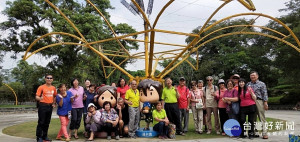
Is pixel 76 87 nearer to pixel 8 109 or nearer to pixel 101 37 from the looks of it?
pixel 101 37

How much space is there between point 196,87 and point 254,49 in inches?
900

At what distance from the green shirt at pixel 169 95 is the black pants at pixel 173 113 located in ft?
0.41

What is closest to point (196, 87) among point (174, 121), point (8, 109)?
point (174, 121)

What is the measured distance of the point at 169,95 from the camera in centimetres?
799

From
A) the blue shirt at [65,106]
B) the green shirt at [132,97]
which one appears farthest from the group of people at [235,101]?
the blue shirt at [65,106]

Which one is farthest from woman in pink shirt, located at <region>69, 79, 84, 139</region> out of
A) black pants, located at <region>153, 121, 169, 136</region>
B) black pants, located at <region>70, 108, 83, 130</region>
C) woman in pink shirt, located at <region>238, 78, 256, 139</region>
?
woman in pink shirt, located at <region>238, 78, 256, 139</region>

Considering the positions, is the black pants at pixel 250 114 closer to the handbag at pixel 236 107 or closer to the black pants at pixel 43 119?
the handbag at pixel 236 107

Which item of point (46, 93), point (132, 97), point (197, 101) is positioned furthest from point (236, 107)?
point (46, 93)

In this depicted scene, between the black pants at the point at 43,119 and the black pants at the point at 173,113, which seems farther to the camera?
the black pants at the point at 173,113

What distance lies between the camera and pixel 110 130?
7336 millimetres

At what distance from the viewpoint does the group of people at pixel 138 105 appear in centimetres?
717

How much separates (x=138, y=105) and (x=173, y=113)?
1.14m

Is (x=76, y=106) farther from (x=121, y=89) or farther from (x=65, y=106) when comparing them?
(x=121, y=89)
